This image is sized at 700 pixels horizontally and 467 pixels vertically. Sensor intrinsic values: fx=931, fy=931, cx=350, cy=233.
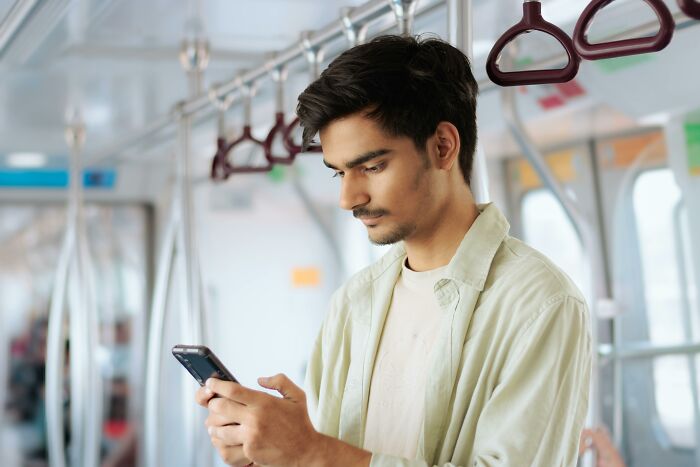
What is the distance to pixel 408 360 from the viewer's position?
163 centimetres

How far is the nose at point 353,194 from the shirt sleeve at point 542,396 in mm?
337

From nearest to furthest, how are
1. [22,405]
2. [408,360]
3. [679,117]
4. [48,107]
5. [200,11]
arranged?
[408,360] < [200,11] < [679,117] < [48,107] < [22,405]

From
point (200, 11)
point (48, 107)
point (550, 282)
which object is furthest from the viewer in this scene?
point (48, 107)

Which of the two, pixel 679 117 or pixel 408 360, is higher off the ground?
pixel 679 117

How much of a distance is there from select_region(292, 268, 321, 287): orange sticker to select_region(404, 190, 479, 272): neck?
18.6ft

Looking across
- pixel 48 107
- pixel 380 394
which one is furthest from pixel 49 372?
A: pixel 380 394

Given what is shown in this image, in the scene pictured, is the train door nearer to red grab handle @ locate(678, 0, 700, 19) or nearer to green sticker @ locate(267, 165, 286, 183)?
green sticker @ locate(267, 165, 286, 183)

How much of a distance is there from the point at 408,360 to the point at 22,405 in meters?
5.60

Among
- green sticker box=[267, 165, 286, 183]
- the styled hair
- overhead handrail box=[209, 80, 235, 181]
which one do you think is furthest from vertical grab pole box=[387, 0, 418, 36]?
green sticker box=[267, 165, 286, 183]

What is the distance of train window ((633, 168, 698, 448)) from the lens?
4.51 meters

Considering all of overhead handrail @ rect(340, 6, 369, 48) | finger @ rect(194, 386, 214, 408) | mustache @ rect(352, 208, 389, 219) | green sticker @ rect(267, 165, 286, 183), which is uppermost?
green sticker @ rect(267, 165, 286, 183)

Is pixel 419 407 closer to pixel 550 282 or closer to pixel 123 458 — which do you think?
pixel 550 282

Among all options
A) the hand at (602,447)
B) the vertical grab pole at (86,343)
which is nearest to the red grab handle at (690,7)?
the hand at (602,447)

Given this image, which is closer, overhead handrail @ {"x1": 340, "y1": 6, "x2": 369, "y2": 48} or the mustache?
the mustache
